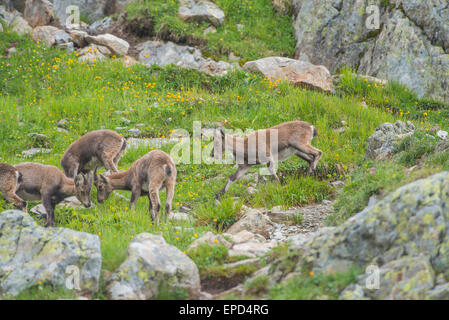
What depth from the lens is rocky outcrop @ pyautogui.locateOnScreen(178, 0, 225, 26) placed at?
80.5ft

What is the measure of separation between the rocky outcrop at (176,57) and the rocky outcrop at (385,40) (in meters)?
4.47

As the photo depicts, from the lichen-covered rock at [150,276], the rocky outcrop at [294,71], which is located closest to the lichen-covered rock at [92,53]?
the rocky outcrop at [294,71]

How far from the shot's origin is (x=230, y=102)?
19.1 m

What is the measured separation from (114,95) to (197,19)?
23.6 feet

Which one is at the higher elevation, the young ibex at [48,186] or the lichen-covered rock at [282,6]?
the lichen-covered rock at [282,6]

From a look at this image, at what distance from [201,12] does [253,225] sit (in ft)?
52.0

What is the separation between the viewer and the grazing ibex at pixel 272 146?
14.2 meters

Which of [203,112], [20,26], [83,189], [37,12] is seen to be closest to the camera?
[83,189]

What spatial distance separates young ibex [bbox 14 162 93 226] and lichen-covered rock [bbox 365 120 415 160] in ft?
23.6

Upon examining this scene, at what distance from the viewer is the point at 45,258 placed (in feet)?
25.4

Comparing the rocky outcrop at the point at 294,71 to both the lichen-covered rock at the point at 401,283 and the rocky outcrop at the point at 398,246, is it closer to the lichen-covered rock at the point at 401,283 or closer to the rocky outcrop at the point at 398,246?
the rocky outcrop at the point at 398,246

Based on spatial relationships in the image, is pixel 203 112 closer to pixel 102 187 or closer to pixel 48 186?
pixel 102 187

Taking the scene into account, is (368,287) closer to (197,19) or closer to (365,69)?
(365,69)

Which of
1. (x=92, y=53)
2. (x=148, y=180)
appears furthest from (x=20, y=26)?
(x=148, y=180)
